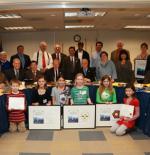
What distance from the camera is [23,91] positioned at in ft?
18.5

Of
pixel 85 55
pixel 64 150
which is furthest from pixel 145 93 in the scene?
pixel 85 55

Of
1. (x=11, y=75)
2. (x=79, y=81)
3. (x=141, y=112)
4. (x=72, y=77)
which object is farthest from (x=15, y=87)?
(x=141, y=112)

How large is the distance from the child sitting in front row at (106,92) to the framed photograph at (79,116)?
0.39 meters

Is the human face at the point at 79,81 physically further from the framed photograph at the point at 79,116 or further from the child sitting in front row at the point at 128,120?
the child sitting in front row at the point at 128,120

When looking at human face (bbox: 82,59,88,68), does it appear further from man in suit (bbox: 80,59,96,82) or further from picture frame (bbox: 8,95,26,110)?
picture frame (bbox: 8,95,26,110)

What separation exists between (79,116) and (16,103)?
1131 mm

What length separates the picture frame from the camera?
522 centimetres

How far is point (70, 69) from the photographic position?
708 centimetres

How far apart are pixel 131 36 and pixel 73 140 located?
972cm

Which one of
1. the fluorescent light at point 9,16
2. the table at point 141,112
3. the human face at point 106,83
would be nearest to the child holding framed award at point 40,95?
the table at point 141,112

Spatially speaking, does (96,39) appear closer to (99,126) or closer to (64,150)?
(99,126)

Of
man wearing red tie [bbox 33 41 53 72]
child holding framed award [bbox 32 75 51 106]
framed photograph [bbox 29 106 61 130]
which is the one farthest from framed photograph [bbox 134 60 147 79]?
framed photograph [bbox 29 106 61 130]

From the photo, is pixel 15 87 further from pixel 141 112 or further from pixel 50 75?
pixel 141 112

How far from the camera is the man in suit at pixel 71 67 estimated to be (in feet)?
22.7
